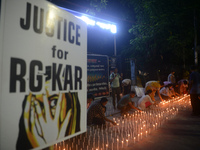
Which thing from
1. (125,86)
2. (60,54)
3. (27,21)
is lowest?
(125,86)

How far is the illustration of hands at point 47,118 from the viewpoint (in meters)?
1.48

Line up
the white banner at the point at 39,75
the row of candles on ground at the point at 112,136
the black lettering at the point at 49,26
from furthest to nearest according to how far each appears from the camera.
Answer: the row of candles on ground at the point at 112,136 < the black lettering at the point at 49,26 < the white banner at the point at 39,75

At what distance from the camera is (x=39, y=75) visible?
5.08 feet

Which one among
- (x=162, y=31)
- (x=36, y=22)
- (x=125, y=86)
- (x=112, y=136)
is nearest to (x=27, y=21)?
(x=36, y=22)

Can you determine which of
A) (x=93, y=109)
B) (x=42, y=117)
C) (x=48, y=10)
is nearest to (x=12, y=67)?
(x=42, y=117)

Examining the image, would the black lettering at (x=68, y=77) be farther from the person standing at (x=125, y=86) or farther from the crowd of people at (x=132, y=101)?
the person standing at (x=125, y=86)

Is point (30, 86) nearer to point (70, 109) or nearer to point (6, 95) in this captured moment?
point (6, 95)

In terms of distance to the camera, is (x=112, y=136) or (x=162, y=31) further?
(x=162, y=31)

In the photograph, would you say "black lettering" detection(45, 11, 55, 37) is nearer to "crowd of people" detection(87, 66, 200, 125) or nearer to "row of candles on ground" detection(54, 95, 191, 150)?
"row of candles on ground" detection(54, 95, 191, 150)

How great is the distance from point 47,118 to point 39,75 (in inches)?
16.1

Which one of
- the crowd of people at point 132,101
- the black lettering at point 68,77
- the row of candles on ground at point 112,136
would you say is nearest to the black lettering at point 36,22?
the black lettering at point 68,77

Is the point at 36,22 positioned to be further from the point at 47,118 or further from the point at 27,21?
the point at 47,118

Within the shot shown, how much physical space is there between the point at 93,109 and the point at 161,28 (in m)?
9.15

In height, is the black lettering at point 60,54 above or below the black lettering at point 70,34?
below
